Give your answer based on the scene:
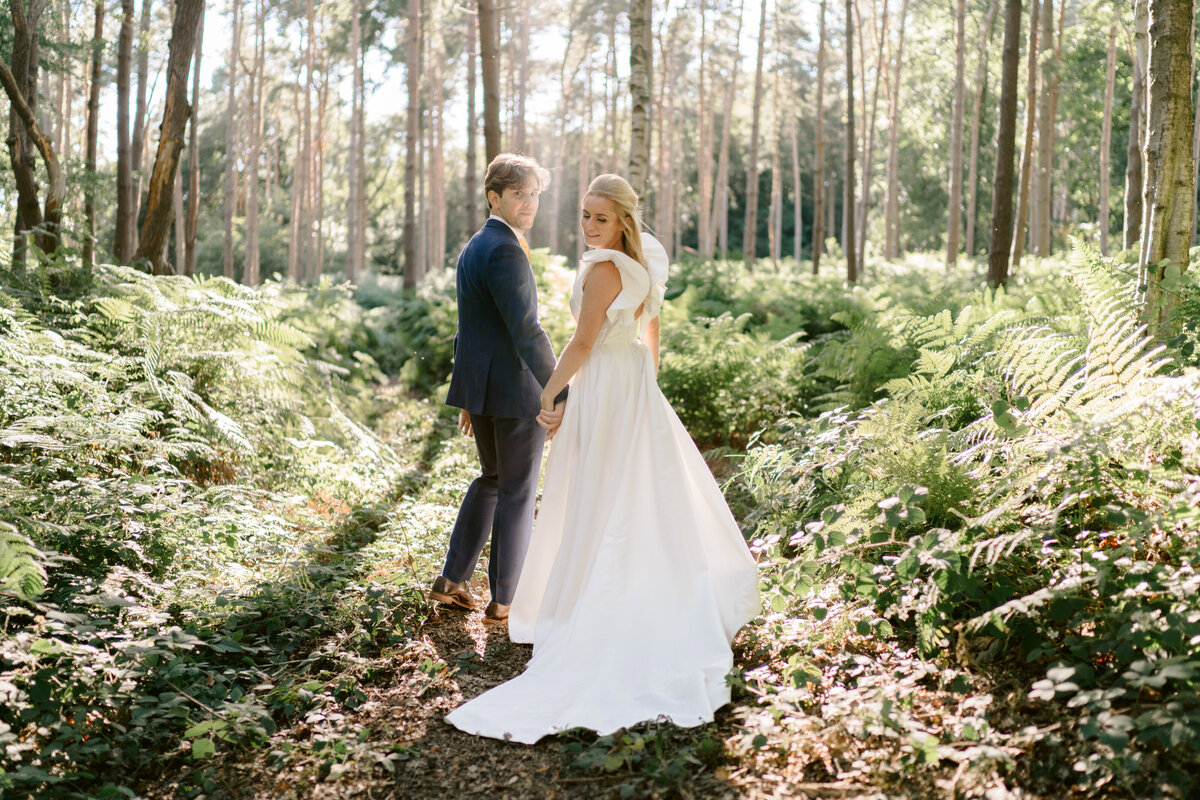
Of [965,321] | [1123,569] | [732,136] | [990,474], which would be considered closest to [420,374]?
[965,321]

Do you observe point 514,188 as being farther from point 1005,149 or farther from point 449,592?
point 1005,149

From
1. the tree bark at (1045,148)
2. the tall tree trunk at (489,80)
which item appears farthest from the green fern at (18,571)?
the tree bark at (1045,148)

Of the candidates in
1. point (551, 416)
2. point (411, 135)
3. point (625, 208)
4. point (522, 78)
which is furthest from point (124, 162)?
point (522, 78)

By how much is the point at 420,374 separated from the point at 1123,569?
482 inches

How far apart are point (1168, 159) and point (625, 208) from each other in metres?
2.98

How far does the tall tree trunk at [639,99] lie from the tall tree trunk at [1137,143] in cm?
471

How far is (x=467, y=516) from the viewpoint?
15.3ft

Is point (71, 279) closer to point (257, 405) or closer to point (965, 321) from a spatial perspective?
point (257, 405)

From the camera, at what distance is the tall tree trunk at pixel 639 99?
9.74 m

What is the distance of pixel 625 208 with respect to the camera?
162 inches

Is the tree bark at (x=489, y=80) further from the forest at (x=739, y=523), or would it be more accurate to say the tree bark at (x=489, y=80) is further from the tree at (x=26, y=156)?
the tree at (x=26, y=156)

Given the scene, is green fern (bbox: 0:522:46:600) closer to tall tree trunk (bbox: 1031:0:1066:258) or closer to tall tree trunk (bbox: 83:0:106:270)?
tall tree trunk (bbox: 83:0:106:270)

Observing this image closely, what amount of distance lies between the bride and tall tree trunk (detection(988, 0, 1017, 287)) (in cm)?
736

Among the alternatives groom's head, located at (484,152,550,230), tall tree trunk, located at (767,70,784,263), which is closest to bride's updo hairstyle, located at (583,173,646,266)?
groom's head, located at (484,152,550,230)
